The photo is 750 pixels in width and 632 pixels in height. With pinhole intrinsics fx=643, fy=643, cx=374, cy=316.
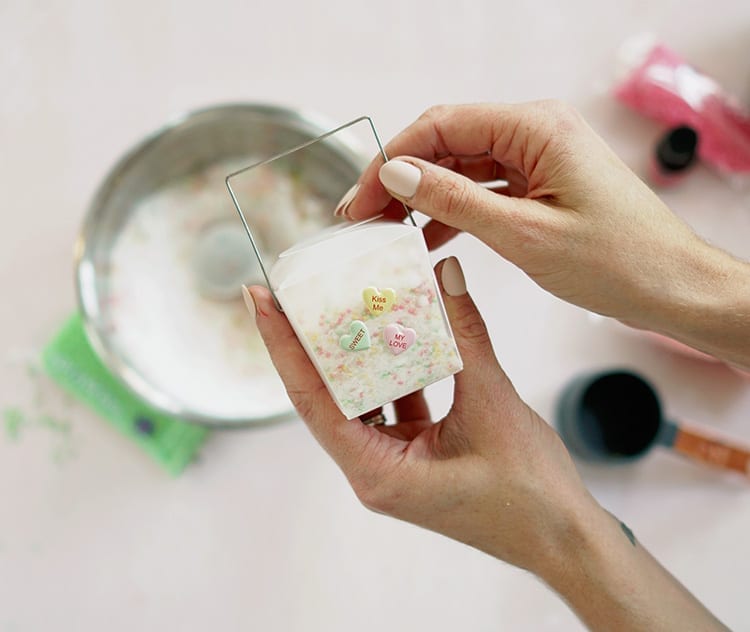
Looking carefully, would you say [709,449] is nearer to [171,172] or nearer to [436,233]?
[436,233]

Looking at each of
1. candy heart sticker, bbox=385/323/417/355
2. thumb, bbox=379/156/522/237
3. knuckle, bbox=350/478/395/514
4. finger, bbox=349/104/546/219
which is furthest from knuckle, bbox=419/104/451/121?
knuckle, bbox=350/478/395/514

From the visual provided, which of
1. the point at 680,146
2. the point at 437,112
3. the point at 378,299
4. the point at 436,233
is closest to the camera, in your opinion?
the point at 378,299

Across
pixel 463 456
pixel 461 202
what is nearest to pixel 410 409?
pixel 463 456

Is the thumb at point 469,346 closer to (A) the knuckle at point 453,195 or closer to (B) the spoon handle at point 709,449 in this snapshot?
(A) the knuckle at point 453,195

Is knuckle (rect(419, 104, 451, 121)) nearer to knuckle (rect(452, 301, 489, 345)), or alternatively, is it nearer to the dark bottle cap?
knuckle (rect(452, 301, 489, 345))

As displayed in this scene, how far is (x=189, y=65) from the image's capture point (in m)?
0.93

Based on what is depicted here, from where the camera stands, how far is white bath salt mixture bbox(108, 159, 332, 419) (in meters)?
0.86

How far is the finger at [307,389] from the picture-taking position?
57cm

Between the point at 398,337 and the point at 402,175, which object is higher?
the point at 402,175

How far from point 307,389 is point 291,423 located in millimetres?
345

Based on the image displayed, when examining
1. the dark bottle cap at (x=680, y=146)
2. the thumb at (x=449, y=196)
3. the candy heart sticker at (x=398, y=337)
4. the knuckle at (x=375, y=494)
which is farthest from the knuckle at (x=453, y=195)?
the dark bottle cap at (x=680, y=146)

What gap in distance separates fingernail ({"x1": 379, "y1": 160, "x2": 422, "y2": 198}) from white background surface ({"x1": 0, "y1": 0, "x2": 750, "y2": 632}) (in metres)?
0.39

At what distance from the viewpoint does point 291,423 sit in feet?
2.95

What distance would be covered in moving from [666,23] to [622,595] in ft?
2.73
